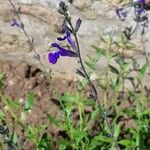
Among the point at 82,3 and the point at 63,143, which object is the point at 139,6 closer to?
the point at 82,3

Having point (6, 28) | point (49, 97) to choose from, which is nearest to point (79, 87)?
point (49, 97)

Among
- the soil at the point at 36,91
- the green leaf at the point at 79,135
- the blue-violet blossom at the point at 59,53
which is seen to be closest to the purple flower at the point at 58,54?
the blue-violet blossom at the point at 59,53

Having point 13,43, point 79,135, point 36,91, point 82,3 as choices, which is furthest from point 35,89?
point 79,135

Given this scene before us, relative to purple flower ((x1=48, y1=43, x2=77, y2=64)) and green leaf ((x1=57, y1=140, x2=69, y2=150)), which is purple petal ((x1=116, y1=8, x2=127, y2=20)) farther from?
purple flower ((x1=48, y1=43, x2=77, y2=64))

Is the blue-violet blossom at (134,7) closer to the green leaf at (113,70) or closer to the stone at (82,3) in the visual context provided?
the stone at (82,3)

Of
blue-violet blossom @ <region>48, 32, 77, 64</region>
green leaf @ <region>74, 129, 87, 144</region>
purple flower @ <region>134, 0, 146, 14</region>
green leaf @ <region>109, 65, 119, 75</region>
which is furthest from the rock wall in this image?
blue-violet blossom @ <region>48, 32, 77, 64</region>

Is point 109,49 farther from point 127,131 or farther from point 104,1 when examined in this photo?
point 127,131
